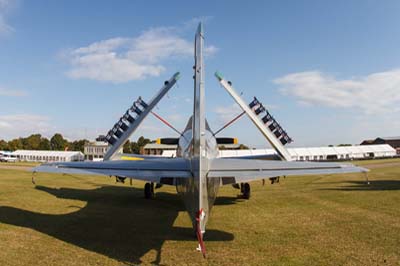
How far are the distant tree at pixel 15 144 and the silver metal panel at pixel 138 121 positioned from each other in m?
99.1

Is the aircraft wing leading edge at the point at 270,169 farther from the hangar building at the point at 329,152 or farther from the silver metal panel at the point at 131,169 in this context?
the hangar building at the point at 329,152

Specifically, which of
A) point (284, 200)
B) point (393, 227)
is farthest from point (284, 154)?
point (393, 227)

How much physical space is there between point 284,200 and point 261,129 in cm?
636

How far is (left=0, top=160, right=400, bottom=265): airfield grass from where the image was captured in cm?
546

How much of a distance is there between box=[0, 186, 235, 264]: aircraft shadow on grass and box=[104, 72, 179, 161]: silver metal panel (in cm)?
465

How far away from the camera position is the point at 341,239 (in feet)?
21.6

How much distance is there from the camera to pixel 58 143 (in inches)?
4299

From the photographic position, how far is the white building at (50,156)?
212 feet

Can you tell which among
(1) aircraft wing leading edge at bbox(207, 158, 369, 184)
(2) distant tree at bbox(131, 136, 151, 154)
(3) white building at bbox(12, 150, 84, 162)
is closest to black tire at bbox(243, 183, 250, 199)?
(1) aircraft wing leading edge at bbox(207, 158, 369, 184)

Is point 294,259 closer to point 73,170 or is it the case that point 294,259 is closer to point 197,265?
point 197,265

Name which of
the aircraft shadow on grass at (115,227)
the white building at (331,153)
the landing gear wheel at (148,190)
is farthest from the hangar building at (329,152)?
the aircraft shadow on grass at (115,227)

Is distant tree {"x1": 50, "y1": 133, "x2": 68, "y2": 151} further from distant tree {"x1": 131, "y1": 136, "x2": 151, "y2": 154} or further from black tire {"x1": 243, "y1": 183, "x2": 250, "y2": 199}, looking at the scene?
black tire {"x1": 243, "y1": 183, "x2": 250, "y2": 199}

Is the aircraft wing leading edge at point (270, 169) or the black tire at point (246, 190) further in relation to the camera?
the black tire at point (246, 190)

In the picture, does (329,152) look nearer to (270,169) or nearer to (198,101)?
(270,169)
